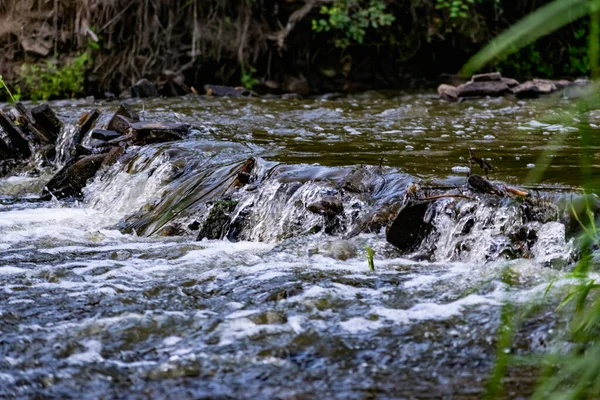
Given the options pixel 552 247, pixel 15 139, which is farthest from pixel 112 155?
pixel 552 247

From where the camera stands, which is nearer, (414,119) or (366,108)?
(414,119)

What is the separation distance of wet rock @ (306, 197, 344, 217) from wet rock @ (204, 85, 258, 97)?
260 inches

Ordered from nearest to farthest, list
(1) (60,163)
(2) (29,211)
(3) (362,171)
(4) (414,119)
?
(3) (362,171) → (2) (29,211) → (1) (60,163) → (4) (414,119)

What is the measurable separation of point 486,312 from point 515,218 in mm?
1070

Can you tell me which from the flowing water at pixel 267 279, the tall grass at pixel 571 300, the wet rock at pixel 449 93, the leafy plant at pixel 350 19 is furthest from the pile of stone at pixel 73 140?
the leafy plant at pixel 350 19

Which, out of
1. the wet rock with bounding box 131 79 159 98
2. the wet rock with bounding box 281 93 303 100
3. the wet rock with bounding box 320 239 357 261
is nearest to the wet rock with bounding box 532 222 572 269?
the wet rock with bounding box 320 239 357 261

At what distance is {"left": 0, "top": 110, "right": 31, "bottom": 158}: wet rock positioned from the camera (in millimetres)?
6504

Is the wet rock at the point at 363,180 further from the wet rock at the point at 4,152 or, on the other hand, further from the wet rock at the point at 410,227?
the wet rock at the point at 4,152

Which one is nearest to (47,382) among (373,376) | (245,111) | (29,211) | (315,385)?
(315,385)

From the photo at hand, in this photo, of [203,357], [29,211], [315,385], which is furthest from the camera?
[29,211]

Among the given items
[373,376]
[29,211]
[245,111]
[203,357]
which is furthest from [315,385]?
[245,111]

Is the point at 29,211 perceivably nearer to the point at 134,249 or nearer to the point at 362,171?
the point at 134,249

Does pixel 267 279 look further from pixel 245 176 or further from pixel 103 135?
pixel 103 135

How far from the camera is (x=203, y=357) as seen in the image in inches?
92.5
